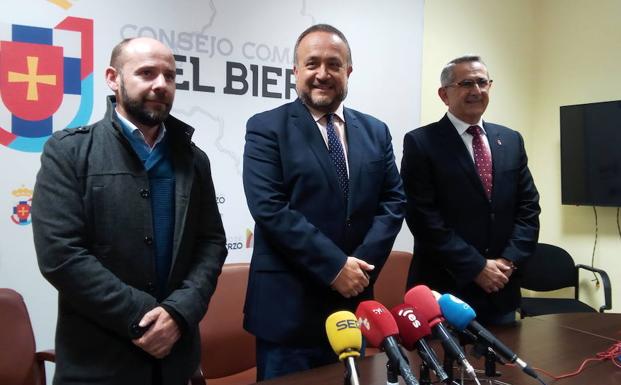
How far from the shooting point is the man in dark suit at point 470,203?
2.19m

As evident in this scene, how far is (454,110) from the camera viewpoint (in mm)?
2379

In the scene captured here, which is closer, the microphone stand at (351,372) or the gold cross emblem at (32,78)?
the microphone stand at (351,372)

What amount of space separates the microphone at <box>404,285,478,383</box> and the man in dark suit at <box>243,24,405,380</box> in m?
0.47

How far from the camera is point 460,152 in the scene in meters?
2.28

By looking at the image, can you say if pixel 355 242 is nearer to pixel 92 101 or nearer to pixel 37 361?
pixel 37 361

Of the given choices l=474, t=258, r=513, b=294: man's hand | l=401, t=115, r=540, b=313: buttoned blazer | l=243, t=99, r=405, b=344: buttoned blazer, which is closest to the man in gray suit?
l=243, t=99, r=405, b=344: buttoned blazer

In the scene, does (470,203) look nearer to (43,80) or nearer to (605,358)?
(605,358)

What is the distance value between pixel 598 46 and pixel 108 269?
150 inches

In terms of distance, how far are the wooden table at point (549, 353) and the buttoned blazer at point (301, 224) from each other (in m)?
0.27

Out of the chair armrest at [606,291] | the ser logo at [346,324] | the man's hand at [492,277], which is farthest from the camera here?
the chair armrest at [606,291]

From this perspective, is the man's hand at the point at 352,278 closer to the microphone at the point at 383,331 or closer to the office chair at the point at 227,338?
the microphone at the point at 383,331

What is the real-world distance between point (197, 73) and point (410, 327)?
2.05 m

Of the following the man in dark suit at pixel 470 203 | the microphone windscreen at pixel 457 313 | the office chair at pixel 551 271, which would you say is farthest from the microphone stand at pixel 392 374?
the office chair at pixel 551 271

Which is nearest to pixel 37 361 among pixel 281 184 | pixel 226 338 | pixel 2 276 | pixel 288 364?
pixel 2 276
